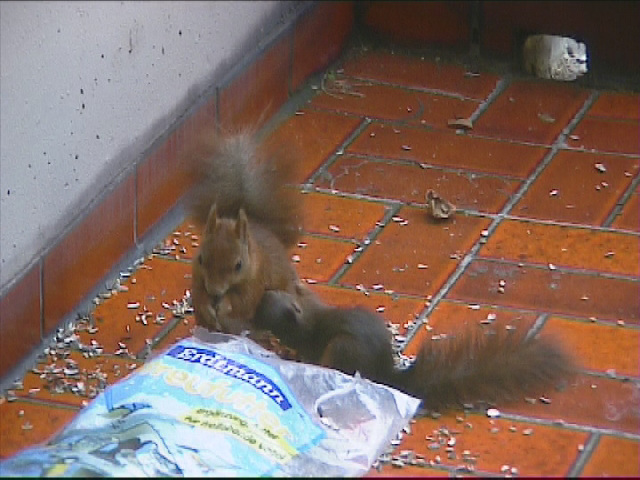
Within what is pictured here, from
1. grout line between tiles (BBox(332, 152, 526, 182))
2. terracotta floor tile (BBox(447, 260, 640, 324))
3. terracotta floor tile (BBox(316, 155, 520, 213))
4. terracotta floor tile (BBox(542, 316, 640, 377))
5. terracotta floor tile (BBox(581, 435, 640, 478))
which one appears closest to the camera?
terracotta floor tile (BBox(581, 435, 640, 478))

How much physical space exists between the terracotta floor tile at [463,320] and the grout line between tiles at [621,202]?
1.77 feet

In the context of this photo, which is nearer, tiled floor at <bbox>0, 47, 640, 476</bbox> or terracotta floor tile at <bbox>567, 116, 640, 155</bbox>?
tiled floor at <bbox>0, 47, 640, 476</bbox>

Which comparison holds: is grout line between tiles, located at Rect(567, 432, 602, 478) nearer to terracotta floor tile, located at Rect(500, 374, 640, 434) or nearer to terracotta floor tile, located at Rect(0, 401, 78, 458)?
terracotta floor tile, located at Rect(500, 374, 640, 434)

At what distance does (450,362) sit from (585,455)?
296 mm

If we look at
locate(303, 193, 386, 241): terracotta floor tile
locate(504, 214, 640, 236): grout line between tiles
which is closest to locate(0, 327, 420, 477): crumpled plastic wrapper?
locate(303, 193, 386, 241): terracotta floor tile

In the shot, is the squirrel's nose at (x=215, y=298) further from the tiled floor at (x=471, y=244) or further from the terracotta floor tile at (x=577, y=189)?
the terracotta floor tile at (x=577, y=189)

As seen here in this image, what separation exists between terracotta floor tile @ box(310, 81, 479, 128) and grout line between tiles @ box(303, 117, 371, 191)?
0.24 ft

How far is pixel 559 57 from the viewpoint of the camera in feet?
13.7

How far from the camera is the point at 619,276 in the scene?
10.3 ft

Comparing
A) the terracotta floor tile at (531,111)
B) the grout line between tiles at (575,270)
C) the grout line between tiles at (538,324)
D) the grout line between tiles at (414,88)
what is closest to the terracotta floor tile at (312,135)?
the grout line between tiles at (414,88)

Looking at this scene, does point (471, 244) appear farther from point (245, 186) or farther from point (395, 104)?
point (395, 104)

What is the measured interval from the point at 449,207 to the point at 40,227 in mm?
1053

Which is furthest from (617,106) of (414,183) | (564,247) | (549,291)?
(549,291)

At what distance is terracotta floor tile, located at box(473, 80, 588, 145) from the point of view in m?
3.88
